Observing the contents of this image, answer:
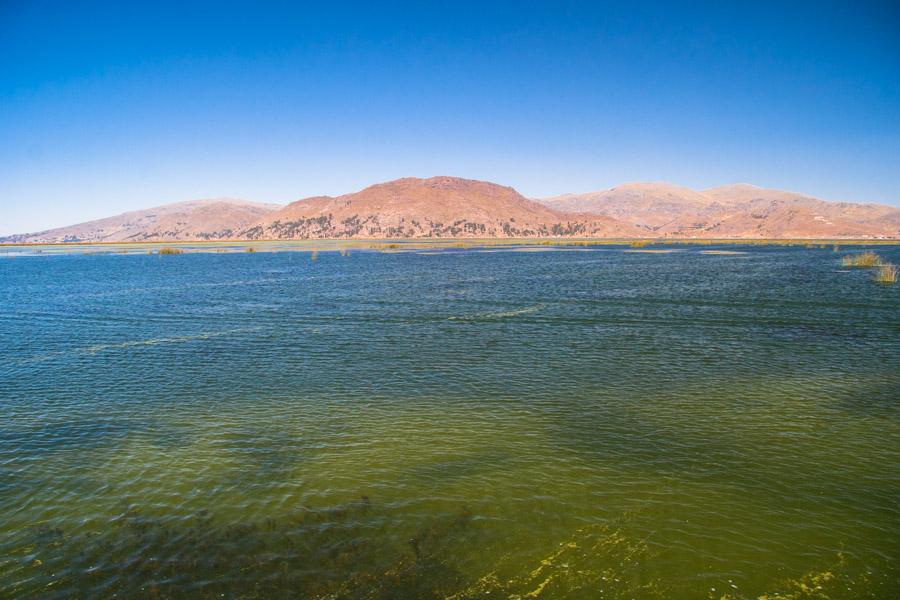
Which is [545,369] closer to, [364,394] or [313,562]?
[364,394]

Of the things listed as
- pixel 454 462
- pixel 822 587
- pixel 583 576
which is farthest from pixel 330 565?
pixel 822 587

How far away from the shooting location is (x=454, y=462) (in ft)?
51.3

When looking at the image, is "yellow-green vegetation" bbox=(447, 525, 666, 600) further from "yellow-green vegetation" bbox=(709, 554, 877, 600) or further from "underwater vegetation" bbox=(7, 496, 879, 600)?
"yellow-green vegetation" bbox=(709, 554, 877, 600)

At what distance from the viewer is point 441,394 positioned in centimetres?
2178

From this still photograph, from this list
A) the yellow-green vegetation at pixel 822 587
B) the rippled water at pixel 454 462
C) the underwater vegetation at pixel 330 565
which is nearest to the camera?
the yellow-green vegetation at pixel 822 587

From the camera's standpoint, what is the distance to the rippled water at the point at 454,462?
1082cm

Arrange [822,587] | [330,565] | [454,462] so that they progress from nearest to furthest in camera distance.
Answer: [822,587] < [330,565] < [454,462]

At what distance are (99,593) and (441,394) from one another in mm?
13342

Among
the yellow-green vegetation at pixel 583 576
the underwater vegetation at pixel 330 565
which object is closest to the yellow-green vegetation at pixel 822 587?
the underwater vegetation at pixel 330 565

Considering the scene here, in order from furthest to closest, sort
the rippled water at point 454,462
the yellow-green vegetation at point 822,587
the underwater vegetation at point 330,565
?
the rippled water at point 454,462, the underwater vegetation at point 330,565, the yellow-green vegetation at point 822,587

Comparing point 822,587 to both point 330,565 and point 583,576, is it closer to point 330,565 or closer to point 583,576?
point 583,576

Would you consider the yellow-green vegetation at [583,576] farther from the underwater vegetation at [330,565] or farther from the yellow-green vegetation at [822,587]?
the yellow-green vegetation at [822,587]

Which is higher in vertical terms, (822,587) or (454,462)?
(454,462)

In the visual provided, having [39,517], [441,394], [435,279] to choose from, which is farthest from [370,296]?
[39,517]
